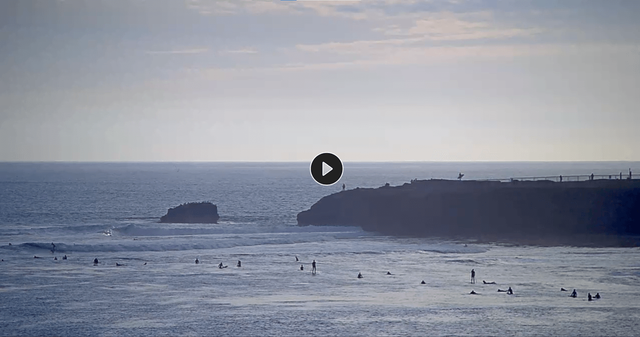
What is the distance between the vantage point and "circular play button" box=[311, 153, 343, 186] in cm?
3709

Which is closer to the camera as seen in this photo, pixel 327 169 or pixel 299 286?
pixel 327 169

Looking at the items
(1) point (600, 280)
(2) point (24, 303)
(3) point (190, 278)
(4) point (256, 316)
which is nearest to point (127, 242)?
(3) point (190, 278)

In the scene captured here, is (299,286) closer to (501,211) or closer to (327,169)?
(327,169)

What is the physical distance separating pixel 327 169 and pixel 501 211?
165 feet

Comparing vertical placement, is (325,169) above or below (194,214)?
above

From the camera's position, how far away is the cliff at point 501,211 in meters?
79.2

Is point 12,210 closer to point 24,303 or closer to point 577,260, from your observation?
point 24,303

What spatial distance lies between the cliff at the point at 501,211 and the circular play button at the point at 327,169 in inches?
1607

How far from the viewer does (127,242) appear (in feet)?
243

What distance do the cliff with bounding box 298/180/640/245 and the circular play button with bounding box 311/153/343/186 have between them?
134 ft

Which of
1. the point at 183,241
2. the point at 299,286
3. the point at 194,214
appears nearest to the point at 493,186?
the point at 183,241

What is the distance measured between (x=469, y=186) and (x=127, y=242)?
39.0 meters

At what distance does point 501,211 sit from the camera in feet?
275

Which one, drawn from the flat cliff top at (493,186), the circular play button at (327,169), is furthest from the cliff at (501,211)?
the circular play button at (327,169)
